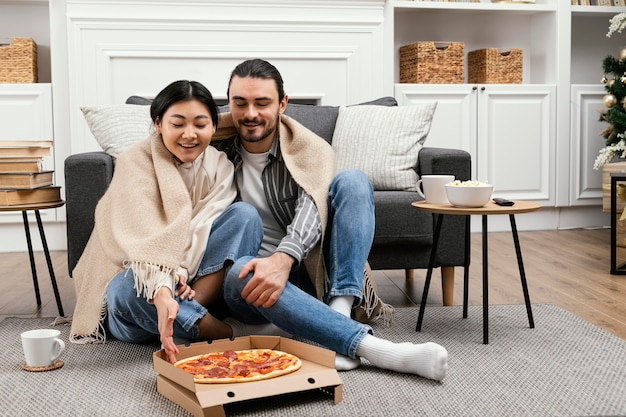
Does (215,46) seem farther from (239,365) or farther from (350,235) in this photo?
(239,365)

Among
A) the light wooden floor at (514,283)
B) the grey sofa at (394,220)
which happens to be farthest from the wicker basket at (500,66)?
the grey sofa at (394,220)

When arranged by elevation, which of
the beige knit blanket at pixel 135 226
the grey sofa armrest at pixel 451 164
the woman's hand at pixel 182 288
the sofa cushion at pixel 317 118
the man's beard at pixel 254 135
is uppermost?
the sofa cushion at pixel 317 118

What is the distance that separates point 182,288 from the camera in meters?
1.88

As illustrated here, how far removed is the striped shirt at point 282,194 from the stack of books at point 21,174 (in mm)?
722

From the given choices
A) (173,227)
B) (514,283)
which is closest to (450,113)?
(514,283)

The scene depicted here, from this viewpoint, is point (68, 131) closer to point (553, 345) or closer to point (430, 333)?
point (430, 333)

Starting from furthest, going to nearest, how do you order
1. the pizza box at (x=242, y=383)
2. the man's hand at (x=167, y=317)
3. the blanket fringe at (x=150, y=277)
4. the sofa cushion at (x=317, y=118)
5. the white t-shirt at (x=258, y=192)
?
1. the sofa cushion at (x=317, y=118)
2. the white t-shirt at (x=258, y=192)
3. the blanket fringe at (x=150, y=277)
4. the man's hand at (x=167, y=317)
5. the pizza box at (x=242, y=383)

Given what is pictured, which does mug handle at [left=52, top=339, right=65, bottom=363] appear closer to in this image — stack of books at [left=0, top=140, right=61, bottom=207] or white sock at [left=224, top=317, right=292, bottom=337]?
white sock at [left=224, top=317, right=292, bottom=337]

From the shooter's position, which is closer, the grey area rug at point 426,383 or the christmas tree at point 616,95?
the grey area rug at point 426,383

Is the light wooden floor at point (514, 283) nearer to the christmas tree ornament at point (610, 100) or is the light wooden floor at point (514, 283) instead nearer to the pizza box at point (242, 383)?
the christmas tree ornament at point (610, 100)

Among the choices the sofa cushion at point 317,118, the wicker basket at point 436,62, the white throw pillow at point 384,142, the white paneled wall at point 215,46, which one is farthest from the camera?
the wicker basket at point 436,62

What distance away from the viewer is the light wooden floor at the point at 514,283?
263cm

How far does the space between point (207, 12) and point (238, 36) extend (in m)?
0.20

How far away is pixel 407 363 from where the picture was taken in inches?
69.6
